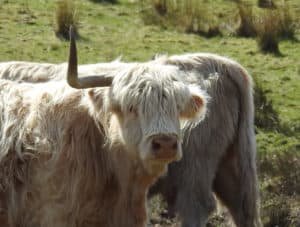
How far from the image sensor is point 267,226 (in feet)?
29.2

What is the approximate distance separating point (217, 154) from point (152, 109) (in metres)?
1.91

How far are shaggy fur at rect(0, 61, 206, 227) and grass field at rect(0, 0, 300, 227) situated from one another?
228cm

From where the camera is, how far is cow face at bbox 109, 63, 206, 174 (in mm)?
6113

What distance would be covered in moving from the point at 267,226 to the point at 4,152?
3.11m

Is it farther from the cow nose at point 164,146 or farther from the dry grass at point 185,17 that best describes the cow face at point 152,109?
the dry grass at point 185,17

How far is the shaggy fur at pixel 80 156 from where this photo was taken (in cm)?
643

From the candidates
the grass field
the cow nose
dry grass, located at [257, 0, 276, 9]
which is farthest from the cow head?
dry grass, located at [257, 0, 276, 9]

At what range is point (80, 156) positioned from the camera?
6.58 metres

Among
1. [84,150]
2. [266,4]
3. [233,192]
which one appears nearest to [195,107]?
[84,150]

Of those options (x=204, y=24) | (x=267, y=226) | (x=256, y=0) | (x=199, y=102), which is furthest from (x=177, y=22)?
(x=199, y=102)

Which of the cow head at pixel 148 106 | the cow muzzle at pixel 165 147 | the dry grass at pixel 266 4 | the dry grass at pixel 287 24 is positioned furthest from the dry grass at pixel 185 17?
the cow muzzle at pixel 165 147

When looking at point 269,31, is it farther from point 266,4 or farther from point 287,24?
point 266,4

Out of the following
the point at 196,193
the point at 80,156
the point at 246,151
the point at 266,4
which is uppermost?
the point at 80,156

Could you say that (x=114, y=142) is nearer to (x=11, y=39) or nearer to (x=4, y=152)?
(x=4, y=152)
